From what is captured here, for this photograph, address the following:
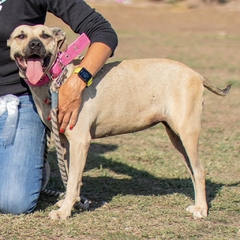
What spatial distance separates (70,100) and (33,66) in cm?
38

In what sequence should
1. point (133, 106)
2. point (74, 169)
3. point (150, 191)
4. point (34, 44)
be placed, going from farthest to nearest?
point (150, 191)
point (133, 106)
point (74, 169)
point (34, 44)

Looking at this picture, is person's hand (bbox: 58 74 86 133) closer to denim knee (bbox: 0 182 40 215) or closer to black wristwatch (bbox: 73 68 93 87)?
black wristwatch (bbox: 73 68 93 87)

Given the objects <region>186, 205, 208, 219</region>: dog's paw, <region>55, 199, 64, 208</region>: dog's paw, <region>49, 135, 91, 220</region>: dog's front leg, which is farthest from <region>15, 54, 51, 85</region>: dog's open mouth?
<region>186, 205, 208, 219</region>: dog's paw

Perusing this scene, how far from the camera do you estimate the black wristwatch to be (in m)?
4.62

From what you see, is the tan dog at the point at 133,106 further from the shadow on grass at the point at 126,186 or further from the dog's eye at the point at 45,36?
the shadow on grass at the point at 126,186

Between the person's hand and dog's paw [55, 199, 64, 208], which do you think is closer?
the person's hand

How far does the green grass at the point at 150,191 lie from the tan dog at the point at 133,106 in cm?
22

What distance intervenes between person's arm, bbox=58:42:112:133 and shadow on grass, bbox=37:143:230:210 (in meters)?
0.86

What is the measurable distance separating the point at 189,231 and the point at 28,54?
5.82 ft

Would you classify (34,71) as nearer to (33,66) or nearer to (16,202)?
(33,66)

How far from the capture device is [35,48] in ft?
14.7

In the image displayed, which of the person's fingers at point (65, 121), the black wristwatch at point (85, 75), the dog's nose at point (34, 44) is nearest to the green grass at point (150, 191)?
the person's fingers at point (65, 121)

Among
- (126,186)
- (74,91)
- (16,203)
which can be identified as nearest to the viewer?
(74,91)

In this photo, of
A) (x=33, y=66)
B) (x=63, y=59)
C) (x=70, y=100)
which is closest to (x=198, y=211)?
(x=70, y=100)
